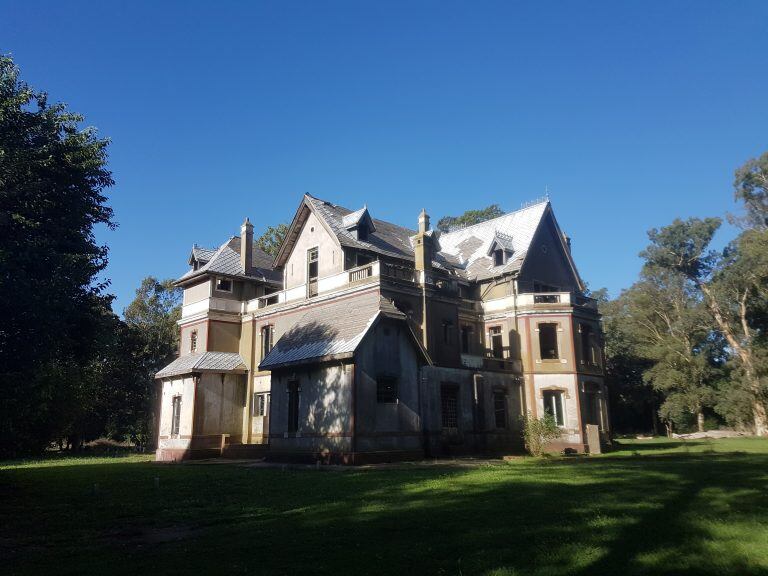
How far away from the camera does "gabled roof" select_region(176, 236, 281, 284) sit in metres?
38.5

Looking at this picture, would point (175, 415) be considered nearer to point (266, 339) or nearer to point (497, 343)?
point (266, 339)

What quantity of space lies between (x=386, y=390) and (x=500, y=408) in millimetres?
10558

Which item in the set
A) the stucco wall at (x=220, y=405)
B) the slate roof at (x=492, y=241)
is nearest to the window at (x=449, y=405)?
the slate roof at (x=492, y=241)

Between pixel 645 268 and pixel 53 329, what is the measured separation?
54.1 meters

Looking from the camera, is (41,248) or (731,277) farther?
(731,277)

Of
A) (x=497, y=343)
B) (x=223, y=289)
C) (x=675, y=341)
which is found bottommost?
(x=497, y=343)

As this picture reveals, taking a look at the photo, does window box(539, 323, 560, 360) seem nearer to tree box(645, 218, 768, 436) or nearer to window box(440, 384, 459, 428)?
window box(440, 384, 459, 428)

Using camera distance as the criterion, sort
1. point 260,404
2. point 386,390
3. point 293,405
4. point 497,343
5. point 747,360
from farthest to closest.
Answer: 1. point 747,360
2. point 497,343
3. point 260,404
4. point 293,405
5. point 386,390

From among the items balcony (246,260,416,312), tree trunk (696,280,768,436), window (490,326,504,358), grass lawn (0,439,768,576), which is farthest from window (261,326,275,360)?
tree trunk (696,280,768,436)

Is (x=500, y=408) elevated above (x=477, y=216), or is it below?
below

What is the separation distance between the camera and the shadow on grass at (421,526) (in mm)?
7648

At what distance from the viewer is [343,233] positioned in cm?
3422

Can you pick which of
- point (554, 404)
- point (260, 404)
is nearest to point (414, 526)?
point (260, 404)

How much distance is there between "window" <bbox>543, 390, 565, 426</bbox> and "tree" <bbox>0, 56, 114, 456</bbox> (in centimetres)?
2581
